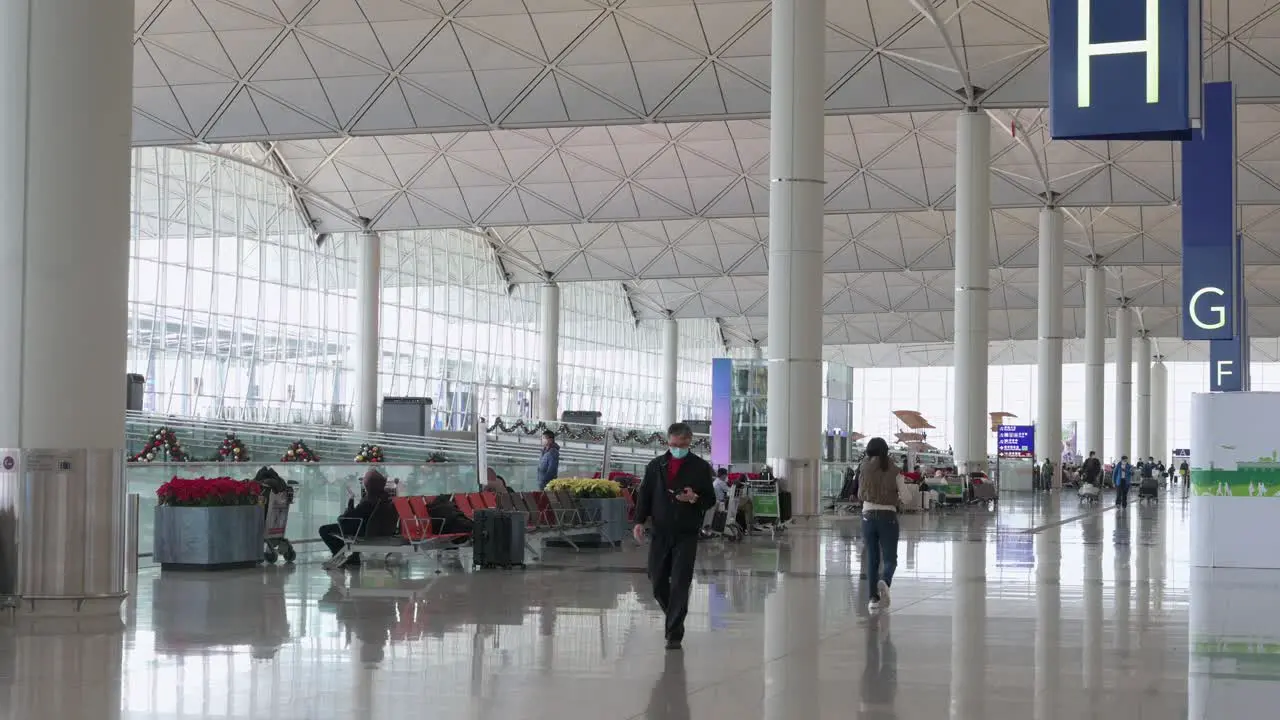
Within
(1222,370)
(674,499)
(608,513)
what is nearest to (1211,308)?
(1222,370)

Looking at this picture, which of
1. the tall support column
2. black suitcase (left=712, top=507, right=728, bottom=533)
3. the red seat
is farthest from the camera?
black suitcase (left=712, top=507, right=728, bottom=533)

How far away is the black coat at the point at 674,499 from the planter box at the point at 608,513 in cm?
1060

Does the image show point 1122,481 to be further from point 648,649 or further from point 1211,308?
point 648,649

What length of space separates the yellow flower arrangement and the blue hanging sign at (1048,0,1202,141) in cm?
1350

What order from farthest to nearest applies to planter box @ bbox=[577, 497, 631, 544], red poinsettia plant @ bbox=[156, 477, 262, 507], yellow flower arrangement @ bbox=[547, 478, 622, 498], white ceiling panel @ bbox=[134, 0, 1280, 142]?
white ceiling panel @ bbox=[134, 0, 1280, 142] → yellow flower arrangement @ bbox=[547, 478, 622, 498] → planter box @ bbox=[577, 497, 631, 544] → red poinsettia plant @ bbox=[156, 477, 262, 507]

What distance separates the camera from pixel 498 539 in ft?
58.2

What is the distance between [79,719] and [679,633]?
14.6 ft

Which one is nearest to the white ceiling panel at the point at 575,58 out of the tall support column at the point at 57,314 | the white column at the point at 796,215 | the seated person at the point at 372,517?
the white column at the point at 796,215

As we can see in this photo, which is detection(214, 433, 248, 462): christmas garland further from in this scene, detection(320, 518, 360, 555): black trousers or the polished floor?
the polished floor

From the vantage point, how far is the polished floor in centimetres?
810

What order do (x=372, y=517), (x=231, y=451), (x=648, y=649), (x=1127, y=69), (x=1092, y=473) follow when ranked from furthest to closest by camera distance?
(x=1092, y=473) < (x=231, y=451) < (x=372, y=517) < (x=648, y=649) < (x=1127, y=69)

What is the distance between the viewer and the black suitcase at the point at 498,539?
17.7m

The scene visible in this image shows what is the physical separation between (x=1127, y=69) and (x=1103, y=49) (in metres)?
0.20

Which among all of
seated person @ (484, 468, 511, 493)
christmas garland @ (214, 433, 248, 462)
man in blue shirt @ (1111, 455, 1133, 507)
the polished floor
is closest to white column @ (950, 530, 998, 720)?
the polished floor
